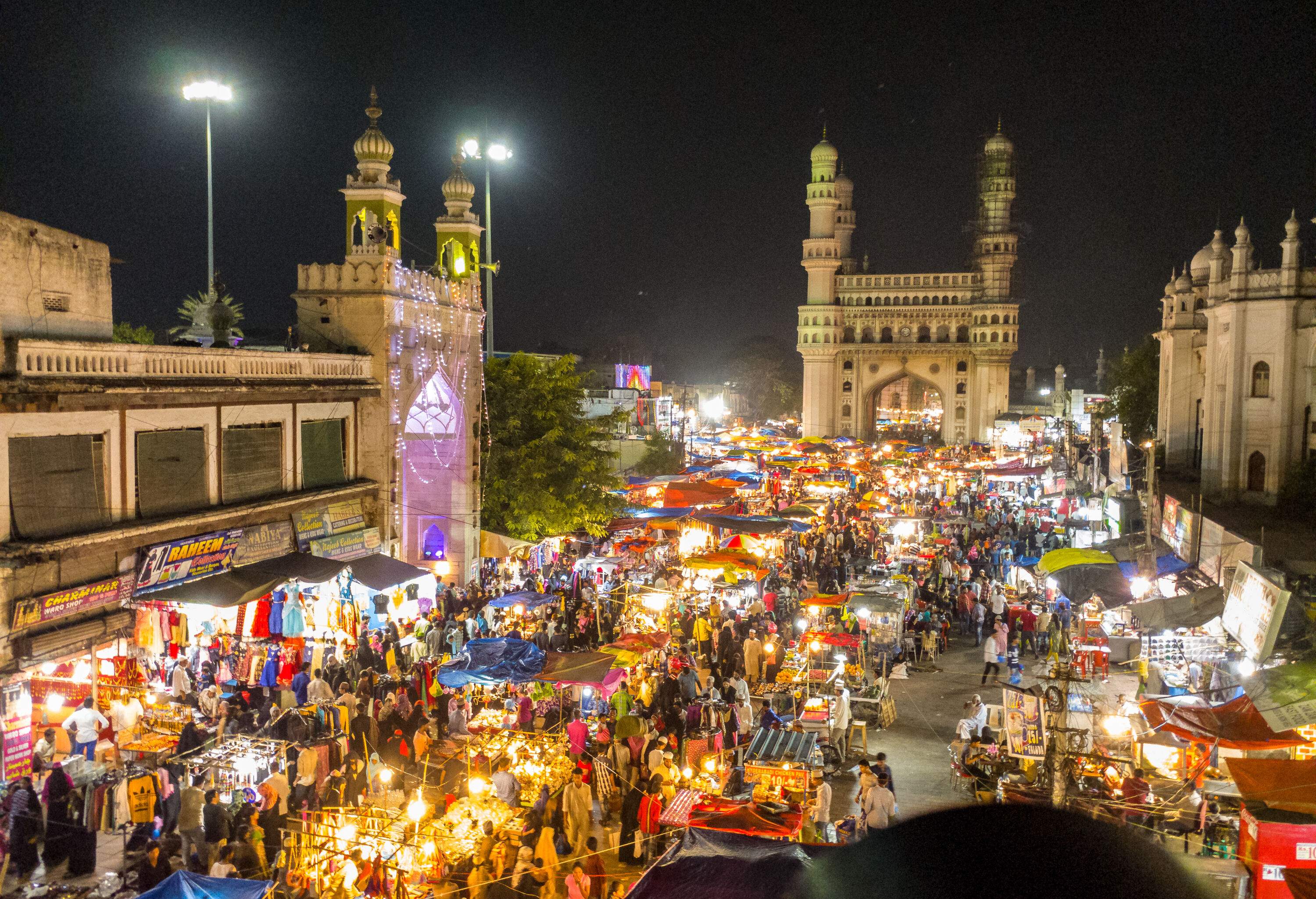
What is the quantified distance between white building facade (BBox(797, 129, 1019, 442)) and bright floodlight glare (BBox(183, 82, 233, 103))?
2174 inches

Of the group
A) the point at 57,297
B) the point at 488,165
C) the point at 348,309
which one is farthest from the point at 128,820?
the point at 488,165

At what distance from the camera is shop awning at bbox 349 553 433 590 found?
15.1m

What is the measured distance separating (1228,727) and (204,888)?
369 inches

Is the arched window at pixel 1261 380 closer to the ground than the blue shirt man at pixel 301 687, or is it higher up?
higher up

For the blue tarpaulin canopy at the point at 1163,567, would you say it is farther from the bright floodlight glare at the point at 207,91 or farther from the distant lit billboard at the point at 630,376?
the distant lit billboard at the point at 630,376

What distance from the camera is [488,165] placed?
85.1 feet

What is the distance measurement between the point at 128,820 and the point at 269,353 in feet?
24.6

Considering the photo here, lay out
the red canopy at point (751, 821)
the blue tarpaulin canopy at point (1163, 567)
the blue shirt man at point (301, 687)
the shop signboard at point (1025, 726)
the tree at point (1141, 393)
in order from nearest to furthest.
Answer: the red canopy at point (751, 821)
the shop signboard at point (1025, 726)
the blue shirt man at point (301, 687)
the blue tarpaulin canopy at point (1163, 567)
the tree at point (1141, 393)

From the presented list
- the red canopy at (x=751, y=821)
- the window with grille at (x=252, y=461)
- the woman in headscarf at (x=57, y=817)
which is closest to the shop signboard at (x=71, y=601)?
the woman in headscarf at (x=57, y=817)

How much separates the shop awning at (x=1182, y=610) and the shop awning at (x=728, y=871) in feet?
34.6

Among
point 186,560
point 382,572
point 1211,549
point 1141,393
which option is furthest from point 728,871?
point 1141,393

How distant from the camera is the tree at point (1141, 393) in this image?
139 feet

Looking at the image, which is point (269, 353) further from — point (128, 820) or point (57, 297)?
point (128, 820)

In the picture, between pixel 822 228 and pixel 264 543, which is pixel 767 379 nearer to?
pixel 822 228
